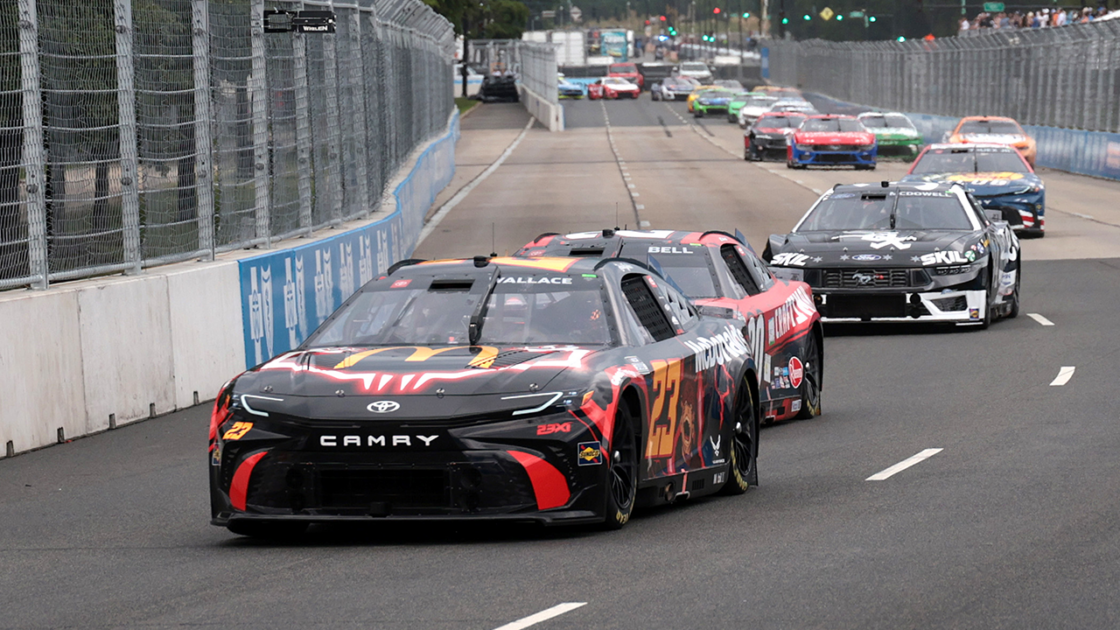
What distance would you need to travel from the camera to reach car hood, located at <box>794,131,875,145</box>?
153ft

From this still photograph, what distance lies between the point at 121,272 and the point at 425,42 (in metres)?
22.7

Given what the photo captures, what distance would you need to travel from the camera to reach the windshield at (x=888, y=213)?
59.0 ft

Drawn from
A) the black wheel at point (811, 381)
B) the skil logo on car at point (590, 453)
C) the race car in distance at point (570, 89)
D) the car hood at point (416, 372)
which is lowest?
the race car in distance at point (570, 89)

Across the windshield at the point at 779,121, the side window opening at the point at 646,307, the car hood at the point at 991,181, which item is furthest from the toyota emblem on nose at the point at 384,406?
the windshield at the point at 779,121

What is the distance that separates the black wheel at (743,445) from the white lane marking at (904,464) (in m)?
0.67

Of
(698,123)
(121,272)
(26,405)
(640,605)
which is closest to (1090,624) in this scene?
(640,605)

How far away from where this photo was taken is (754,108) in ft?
237

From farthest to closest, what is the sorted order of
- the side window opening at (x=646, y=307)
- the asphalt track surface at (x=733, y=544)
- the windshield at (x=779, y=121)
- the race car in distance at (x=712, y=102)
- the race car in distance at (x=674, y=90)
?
1. the race car in distance at (x=674, y=90)
2. the race car in distance at (x=712, y=102)
3. the windshield at (x=779, y=121)
4. the side window opening at (x=646, y=307)
5. the asphalt track surface at (x=733, y=544)

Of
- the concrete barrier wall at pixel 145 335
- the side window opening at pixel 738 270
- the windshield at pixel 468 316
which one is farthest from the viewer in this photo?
the side window opening at pixel 738 270

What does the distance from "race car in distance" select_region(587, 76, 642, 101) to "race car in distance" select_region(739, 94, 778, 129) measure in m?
31.8

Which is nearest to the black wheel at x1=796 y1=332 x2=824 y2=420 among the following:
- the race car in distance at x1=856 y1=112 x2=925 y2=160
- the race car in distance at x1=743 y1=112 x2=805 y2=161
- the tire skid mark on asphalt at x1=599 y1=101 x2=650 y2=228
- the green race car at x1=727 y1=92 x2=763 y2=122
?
the tire skid mark on asphalt at x1=599 y1=101 x2=650 y2=228

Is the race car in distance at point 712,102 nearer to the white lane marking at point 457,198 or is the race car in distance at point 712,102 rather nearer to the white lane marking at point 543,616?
the white lane marking at point 457,198

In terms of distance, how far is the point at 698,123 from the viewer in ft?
267

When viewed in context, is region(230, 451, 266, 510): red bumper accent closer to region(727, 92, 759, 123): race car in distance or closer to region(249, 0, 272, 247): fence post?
region(249, 0, 272, 247): fence post
